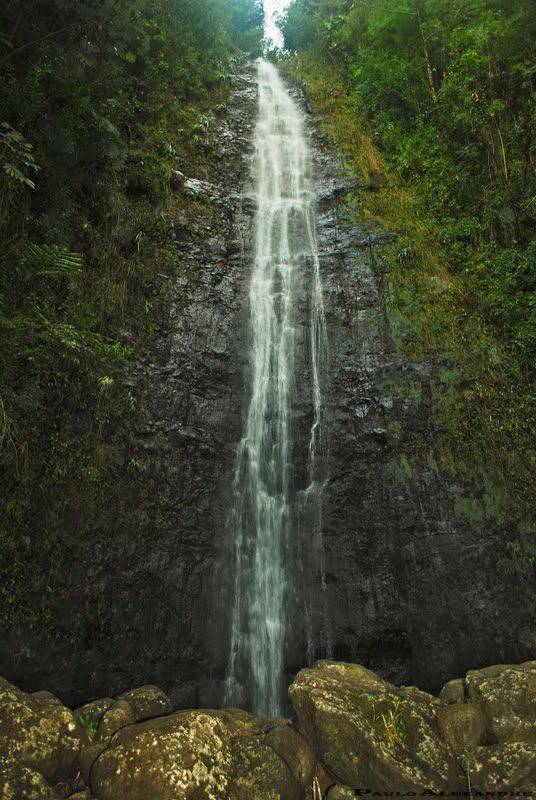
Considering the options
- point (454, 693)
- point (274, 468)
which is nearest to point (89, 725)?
point (454, 693)

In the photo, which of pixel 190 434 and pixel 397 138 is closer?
pixel 190 434

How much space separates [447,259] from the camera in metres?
9.67

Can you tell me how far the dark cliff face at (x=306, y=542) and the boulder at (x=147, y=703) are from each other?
5.06ft

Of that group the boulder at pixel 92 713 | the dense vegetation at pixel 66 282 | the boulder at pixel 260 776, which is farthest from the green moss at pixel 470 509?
the boulder at pixel 92 713

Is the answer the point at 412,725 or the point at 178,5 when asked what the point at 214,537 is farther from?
the point at 178,5

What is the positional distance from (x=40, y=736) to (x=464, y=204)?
444 inches

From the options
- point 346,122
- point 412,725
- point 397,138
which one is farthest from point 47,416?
point 346,122

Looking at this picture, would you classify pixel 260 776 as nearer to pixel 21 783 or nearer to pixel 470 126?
pixel 21 783

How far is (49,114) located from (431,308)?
7011 mm

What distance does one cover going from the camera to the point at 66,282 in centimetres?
815

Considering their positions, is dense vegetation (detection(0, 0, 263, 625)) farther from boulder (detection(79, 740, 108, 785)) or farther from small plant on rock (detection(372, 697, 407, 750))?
small plant on rock (detection(372, 697, 407, 750))

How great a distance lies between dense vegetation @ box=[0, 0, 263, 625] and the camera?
6.18 meters

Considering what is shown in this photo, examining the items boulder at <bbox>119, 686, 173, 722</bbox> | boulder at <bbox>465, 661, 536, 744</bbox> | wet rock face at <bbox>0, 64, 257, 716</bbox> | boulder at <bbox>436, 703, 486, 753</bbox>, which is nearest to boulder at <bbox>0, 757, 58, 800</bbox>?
boulder at <bbox>119, 686, 173, 722</bbox>

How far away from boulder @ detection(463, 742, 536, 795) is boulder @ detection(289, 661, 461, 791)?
16 cm
